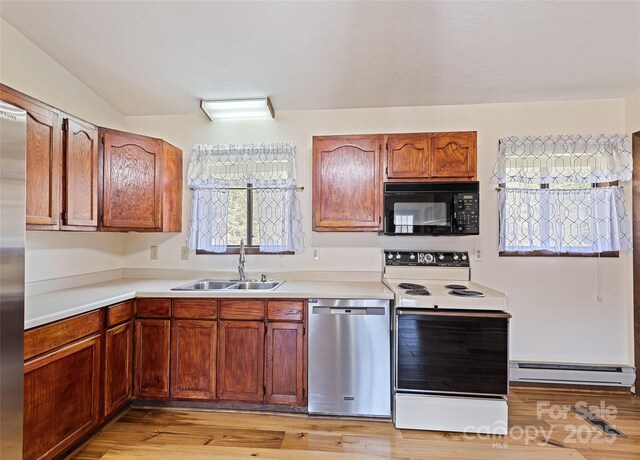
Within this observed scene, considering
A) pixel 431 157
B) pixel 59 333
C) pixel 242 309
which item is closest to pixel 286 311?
pixel 242 309

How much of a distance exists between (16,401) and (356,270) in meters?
2.25

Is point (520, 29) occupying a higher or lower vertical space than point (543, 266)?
higher

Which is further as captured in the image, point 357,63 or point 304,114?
point 304,114

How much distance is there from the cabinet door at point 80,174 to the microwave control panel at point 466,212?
276 cm

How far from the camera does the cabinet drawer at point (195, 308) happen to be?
223cm

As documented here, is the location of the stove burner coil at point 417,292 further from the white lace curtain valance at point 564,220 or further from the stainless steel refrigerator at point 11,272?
the stainless steel refrigerator at point 11,272

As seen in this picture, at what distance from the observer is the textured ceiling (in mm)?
1819

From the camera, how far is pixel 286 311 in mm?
2213

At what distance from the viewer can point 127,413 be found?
2.21 meters

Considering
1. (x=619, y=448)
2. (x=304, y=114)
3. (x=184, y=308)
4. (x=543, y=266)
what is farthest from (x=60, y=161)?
(x=619, y=448)

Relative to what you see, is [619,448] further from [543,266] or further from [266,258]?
[266,258]

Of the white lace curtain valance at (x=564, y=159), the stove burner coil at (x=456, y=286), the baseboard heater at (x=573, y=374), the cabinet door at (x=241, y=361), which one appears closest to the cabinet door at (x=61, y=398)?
the cabinet door at (x=241, y=361)

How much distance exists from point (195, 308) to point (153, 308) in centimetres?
32

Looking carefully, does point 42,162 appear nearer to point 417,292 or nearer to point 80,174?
point 80,174
